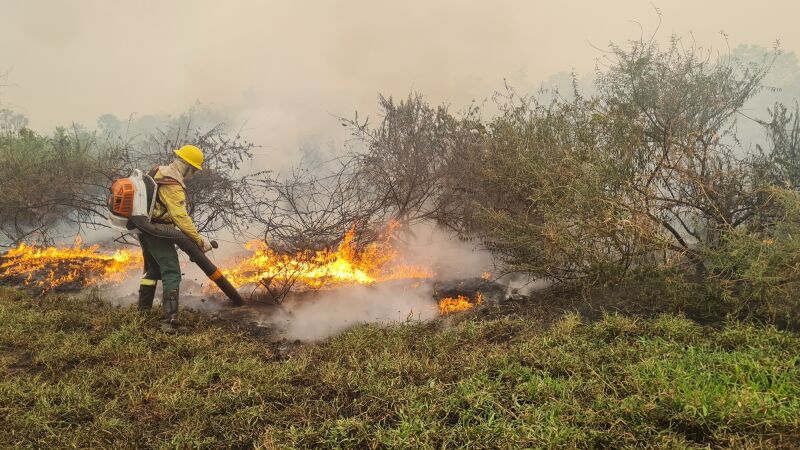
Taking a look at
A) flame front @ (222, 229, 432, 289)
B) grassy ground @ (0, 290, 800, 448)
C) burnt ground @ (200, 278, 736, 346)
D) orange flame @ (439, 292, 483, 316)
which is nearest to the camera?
grassy ground @ (0, 290, 800, 448)

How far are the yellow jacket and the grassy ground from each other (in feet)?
3.98

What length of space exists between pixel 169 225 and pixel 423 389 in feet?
12.1

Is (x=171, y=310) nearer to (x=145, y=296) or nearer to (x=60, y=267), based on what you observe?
(x=145, y=296)

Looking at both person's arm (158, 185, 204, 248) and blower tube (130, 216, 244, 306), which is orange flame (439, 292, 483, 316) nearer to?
blower tube (130, 216, 244, 306)

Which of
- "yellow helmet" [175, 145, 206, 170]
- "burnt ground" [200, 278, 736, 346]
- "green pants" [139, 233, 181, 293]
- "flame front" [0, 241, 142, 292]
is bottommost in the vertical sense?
"burnt ground" [200, 278, 736, 346]

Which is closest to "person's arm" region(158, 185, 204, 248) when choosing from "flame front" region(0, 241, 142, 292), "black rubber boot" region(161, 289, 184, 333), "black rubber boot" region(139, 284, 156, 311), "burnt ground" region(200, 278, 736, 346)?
"black rubber boot" region(161, 289, 184, 333)

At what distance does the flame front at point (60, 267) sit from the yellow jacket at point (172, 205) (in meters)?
2.76

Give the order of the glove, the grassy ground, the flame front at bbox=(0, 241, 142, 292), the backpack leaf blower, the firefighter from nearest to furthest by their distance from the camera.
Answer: the grassy ground → the backpack leaf blower → the firefighter → the glove → the flame front at bbox=(0, 241, 142, 292)

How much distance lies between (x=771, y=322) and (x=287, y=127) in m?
20.3

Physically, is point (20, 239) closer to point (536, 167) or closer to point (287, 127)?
point (536, 167)

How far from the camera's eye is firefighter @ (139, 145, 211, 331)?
197 inches

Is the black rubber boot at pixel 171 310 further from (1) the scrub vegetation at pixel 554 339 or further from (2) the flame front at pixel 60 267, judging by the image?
(2) the flame front at pixel 60 267

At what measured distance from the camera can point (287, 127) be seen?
21.2m

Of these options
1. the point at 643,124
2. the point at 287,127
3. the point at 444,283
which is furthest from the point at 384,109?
the point at 287,127
